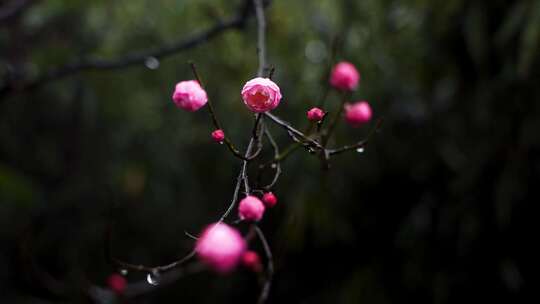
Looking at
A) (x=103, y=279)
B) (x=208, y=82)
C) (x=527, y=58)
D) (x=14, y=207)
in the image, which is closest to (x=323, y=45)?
(x=208, y=82)

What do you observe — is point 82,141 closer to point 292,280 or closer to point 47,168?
point 47,168

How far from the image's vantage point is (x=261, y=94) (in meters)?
0.64

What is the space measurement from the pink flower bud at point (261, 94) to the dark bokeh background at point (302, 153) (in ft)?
1.97

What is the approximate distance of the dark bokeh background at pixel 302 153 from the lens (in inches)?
58.8

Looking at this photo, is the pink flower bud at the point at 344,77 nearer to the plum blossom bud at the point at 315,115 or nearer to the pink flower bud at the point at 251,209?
the plum blossom bud at the point at 315,115

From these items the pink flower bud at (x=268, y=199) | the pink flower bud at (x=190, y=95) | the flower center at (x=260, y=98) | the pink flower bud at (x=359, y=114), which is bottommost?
the pink flower bud at (x=268, y=199)

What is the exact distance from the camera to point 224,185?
2027 millimetres

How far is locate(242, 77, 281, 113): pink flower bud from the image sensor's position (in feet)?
2.09

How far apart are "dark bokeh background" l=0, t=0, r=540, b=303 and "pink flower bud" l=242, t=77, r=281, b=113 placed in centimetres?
60

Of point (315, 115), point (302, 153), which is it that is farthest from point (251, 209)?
point (302, 153)

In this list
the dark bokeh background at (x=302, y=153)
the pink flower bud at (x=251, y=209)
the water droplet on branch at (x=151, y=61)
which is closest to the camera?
the pink flower bud at (x=251, y=209)

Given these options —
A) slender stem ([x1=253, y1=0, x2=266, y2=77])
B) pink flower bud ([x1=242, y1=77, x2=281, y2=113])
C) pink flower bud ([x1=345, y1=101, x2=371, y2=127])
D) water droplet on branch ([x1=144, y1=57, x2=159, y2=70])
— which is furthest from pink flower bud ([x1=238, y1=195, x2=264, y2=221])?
water droplet on branch ([x1=144, y1=57, x2=159, y2=70])

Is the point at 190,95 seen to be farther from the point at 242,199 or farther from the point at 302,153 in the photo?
the point at 302,153

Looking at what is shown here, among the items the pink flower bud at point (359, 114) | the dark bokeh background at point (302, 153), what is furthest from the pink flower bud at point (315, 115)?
the dark bokeh background at point (302, 153)
